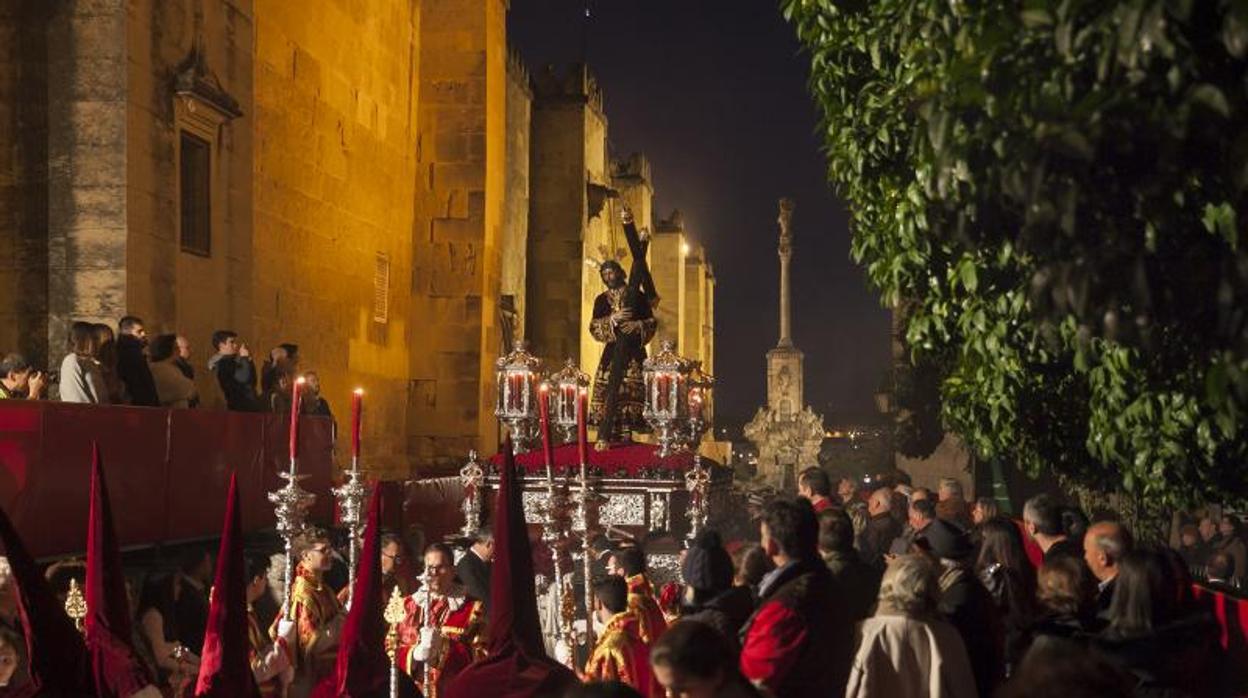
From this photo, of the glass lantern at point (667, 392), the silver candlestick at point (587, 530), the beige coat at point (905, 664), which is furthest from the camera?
the glass lantern at point (667, 392)

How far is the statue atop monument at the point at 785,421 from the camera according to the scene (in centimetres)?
5219

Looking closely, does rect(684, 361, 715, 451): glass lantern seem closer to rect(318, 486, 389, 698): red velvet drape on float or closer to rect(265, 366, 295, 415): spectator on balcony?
rect(265, 366, 295, 415): spectator on balcony

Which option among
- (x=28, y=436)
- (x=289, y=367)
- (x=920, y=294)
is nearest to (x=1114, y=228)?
(x=920, y=294)

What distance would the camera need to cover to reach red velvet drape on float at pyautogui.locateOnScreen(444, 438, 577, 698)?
19.5 feet

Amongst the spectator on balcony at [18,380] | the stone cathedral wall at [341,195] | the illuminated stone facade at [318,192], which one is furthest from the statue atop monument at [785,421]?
the spectator on balcony at [18,380]

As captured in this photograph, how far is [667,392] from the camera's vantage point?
41.4ft

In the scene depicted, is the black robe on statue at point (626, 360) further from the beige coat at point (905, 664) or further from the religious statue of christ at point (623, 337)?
the beige coat at point (905, 664)

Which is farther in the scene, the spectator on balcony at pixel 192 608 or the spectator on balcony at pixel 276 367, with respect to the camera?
the spectator on balcony at pixel 276 367

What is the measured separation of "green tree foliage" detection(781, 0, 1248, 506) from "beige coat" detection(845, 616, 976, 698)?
101 centimetres

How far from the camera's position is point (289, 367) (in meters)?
14.1

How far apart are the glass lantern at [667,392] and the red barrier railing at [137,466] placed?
9.68ft

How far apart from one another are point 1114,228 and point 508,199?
24.9 metres

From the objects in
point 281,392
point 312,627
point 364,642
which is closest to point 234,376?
point 281,392

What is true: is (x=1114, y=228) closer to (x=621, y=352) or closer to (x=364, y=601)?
(x=364, y=601)
